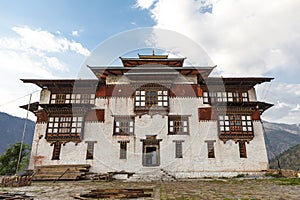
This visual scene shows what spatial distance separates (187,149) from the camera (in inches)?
867

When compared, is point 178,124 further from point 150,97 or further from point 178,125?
point 150,97

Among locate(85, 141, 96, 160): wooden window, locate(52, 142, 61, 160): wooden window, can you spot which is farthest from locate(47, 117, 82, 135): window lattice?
locate(85, 141, 96, 160): wooden window

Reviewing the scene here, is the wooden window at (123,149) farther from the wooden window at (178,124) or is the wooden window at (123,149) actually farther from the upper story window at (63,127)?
the wooden window at (178,124)

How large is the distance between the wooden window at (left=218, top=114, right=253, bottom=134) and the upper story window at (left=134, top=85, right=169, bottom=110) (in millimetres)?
6488

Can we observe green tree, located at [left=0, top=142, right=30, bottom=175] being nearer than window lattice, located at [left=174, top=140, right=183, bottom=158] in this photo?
No

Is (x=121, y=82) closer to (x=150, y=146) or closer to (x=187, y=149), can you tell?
(x=150, y=146)

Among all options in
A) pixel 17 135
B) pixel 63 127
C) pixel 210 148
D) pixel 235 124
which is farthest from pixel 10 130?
pixel 235 124

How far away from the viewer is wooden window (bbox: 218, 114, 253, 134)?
22.2m

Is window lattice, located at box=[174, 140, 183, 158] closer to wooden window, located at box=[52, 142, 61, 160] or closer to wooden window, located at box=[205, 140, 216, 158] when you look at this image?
wooden window, located at box=[205, 140, 216, 158]

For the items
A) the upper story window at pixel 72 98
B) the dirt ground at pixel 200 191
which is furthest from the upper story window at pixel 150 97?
the dirt ground at pixel 200 191

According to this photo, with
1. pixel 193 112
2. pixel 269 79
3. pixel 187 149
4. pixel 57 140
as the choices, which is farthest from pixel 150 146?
pixel 269 79

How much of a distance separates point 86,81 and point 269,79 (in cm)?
2132

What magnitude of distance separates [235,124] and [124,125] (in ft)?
40.4

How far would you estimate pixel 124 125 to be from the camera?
23.0 meters
